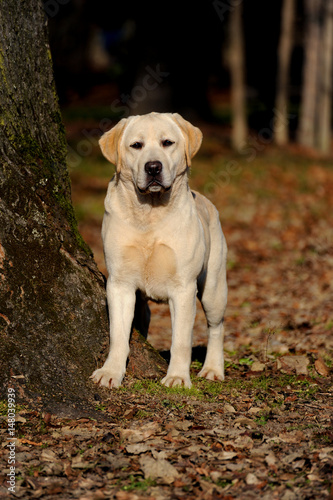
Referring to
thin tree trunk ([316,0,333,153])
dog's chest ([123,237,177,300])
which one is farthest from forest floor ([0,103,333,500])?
thin tree trunk ([316,0,333,153])

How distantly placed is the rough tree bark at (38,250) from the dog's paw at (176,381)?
56 cm

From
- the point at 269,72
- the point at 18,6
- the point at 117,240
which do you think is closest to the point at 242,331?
the point at 117,240

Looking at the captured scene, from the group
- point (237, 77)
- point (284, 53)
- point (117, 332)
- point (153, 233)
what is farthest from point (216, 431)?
point (284, 53)

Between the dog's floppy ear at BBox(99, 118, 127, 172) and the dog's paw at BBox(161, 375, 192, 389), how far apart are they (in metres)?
1.66

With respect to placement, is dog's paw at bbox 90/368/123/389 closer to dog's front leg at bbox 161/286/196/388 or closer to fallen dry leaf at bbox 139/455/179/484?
dog's front leg at bbox 161/286/196/388

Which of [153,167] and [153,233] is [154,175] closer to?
[153,167]

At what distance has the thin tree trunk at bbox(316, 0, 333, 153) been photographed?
23375mm

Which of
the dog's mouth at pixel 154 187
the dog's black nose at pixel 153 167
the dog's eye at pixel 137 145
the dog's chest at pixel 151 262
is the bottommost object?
the dog's chest at pixel 151 262

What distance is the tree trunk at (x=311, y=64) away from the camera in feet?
78.2

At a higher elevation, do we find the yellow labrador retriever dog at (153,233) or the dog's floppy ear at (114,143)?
the dog's floppy ear at (114,143)

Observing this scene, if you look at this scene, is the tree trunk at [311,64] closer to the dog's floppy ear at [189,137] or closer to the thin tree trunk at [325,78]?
the thin tree trunk at [325,78]

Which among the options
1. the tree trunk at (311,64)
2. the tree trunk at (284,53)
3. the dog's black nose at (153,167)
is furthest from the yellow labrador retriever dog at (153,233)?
the tree trunk at (311,64)

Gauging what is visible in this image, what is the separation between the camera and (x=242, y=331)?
8.19 m

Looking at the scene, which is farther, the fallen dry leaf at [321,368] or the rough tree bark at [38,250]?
the fallen dry leaf at [321,368]
